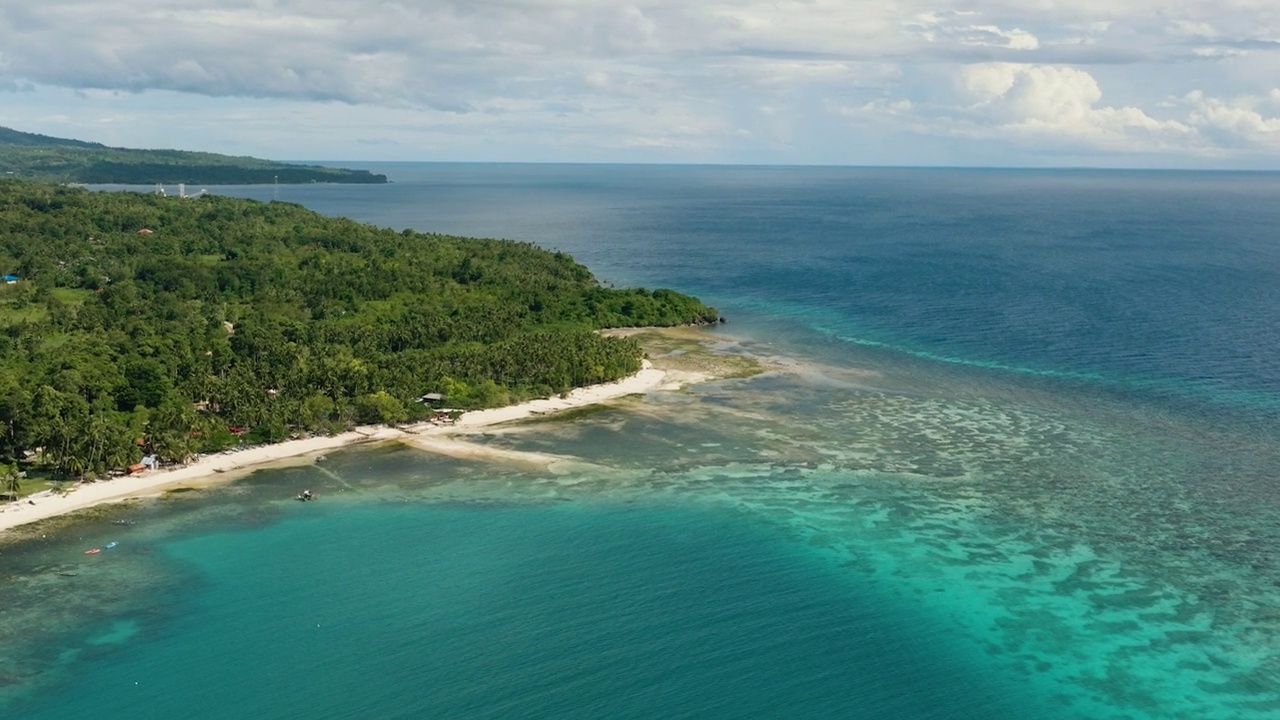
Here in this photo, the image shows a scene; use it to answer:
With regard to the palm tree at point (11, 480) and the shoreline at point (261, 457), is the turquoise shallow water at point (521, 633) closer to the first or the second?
the shoreline at point (261, 457)

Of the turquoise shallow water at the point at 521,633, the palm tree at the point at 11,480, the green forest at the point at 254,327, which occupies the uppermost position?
the green forest at the point at 254,327

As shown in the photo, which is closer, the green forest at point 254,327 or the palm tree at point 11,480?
the palm tree at point 11,480

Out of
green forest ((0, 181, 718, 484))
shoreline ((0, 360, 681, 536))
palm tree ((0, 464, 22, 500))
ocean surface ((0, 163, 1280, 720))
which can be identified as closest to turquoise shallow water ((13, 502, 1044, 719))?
ocean surface ((0, 163, 1280, 720))

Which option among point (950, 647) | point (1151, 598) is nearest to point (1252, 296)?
point (1151, 598)

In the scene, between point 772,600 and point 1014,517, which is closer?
point 772,600

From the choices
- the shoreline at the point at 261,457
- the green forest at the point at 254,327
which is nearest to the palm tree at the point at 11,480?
the green forest at the point at 254,327

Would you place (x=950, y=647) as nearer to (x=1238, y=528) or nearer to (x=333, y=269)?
(x=1238, y=528)
